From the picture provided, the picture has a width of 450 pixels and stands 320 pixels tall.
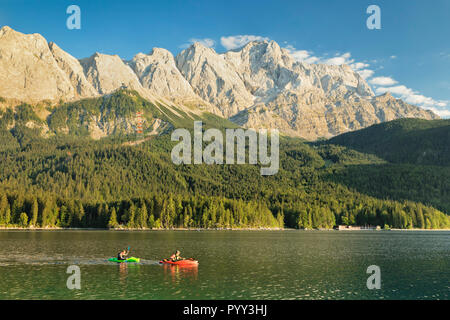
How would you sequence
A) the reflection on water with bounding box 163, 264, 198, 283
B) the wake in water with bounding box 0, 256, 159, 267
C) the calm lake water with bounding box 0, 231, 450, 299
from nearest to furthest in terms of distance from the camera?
the calm lake water with bounding box 0, 231, 450, 299 → the reflection on water with bounding box 163, 264, 198, 283 → the wake in water with bounding box 0, 256, 159, 267

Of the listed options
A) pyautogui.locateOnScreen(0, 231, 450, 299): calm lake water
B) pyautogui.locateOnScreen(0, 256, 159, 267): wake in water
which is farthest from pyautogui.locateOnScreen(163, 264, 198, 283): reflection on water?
pyautogui.locateOnScreen(0, 256, 159, 267): wake in water

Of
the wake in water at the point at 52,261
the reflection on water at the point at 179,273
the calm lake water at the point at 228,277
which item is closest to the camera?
the calm lake water at the point at 228,277

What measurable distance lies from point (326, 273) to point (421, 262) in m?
30.9

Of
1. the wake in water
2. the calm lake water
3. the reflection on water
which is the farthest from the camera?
the wake in water

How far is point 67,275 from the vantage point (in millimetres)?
65812

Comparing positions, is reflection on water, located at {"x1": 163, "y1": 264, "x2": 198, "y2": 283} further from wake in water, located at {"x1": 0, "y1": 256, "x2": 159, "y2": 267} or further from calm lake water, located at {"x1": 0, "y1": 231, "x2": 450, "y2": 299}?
→ wake in water, located at {"x1": 0, "y1": 256, "x2": 159, "y2": 267}

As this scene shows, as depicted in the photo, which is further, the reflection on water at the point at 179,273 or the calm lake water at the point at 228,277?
the reflection on water at the point at 179,273

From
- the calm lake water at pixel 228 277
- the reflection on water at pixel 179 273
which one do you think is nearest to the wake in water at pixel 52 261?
the calm lake water at pixel 228 277

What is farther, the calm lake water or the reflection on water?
the reflection on water

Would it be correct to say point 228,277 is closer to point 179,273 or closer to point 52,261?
point 179,273

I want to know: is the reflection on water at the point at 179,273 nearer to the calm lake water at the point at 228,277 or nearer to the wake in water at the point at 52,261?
the calm lake water at the point at 228,277
